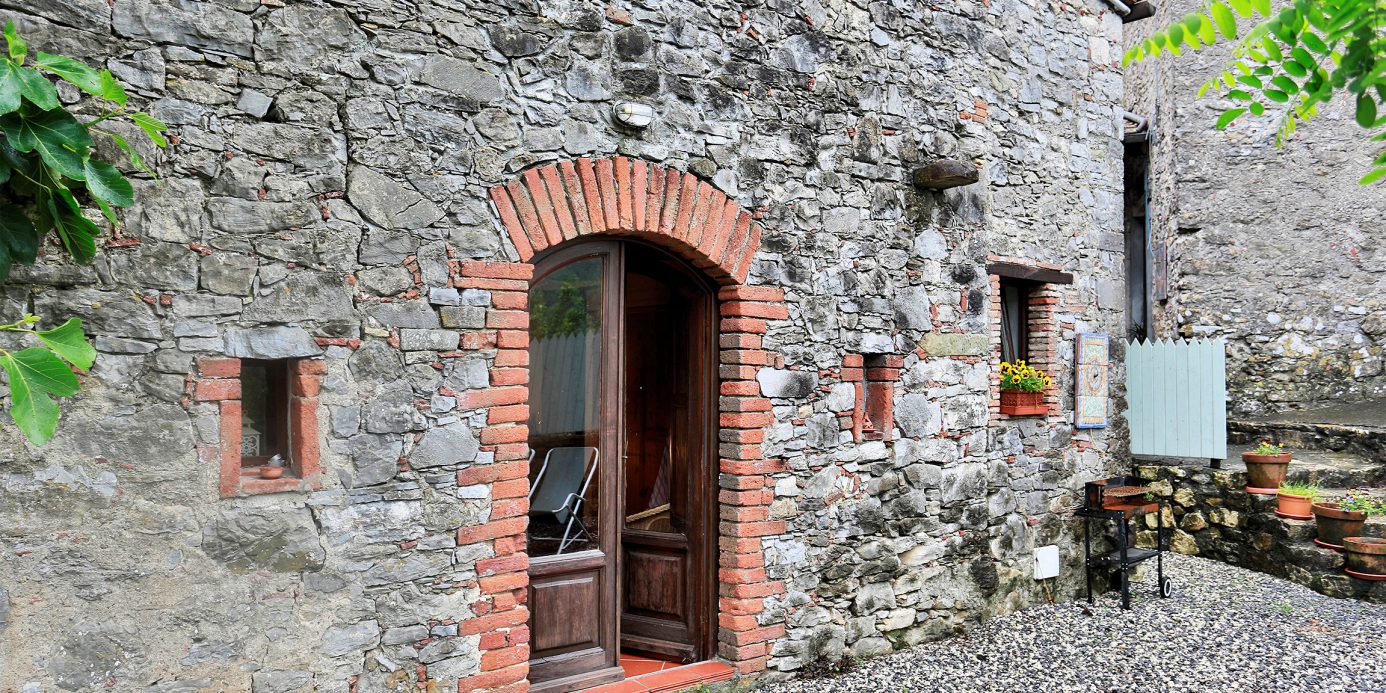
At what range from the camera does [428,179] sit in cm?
370

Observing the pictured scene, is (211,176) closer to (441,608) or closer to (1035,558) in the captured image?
(441,608)

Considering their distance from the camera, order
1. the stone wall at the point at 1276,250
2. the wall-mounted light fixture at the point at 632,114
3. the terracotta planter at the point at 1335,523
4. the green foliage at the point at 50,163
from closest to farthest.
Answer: the green foliage at the point at 50,163, the wall-mounted light fixture at the point at 632,114, the terracotta planter at the point at 1335,523, the stone wall at the point at 1276,250

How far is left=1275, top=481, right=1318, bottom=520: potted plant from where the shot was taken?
6.94 metres

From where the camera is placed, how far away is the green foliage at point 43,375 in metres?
2.55

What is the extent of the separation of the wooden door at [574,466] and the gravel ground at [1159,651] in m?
1.08

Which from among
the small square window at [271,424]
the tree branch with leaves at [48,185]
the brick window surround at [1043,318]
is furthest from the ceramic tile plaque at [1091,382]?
the tree branch with leaves at [48,185]

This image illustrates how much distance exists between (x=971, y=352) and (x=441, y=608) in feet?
11.7

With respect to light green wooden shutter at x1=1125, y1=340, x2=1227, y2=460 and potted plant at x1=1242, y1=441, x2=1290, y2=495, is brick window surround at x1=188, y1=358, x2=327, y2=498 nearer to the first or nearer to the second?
light green wooden shutter at x1=1125, y1=340, x2=1227, y2=460

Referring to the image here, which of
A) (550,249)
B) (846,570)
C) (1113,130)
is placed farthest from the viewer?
(1113,130)

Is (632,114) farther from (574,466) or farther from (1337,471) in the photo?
(1337,471)

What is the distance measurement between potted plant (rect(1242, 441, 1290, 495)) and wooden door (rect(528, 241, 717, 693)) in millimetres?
5136

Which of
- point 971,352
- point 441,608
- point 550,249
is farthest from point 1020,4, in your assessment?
point 441,608

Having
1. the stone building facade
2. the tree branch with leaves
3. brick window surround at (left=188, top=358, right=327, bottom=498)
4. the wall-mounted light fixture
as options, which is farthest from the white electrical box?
the tree branch with leaves

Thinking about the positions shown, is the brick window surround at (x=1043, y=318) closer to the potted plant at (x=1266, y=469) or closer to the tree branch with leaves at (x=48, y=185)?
the potted plant at (x=1266, y=469)
